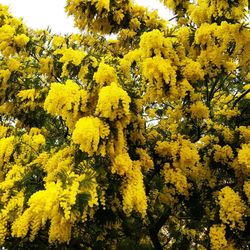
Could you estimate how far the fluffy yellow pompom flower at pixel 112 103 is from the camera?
18.4 feet

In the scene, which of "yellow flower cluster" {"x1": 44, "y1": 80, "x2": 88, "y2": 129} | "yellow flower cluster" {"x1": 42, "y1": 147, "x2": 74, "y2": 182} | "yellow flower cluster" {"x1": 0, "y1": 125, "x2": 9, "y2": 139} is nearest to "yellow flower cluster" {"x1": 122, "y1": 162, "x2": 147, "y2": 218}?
"yellow flower cluster" {"x1": 42, "y1": 147, "x2": 74, "y2": 182}

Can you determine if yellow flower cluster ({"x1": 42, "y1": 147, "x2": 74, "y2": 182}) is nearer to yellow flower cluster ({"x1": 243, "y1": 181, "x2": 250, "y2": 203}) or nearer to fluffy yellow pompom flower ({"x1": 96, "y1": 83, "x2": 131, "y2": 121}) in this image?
fluffy yellow pompom flower ({"x1": 96, "y1": 83, "x2": 131, "y2": 121})

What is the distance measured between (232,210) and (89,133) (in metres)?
2.34

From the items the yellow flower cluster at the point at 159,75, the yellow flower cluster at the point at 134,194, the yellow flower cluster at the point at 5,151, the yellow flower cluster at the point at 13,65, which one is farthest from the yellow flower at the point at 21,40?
the yellow flower cluster at the point at 134,194

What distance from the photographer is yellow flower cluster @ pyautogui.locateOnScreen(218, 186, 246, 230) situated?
6.32 metres

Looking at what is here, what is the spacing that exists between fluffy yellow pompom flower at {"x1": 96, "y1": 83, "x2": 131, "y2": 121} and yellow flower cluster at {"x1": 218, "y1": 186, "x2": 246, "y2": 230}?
1932 mm

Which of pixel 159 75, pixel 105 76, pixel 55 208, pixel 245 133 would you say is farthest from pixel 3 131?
pixel 245 133

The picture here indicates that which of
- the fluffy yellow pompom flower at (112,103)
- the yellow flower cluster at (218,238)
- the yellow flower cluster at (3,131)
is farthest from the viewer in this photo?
the yellow flower cluster at (3,131)

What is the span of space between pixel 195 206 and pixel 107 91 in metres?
2.91

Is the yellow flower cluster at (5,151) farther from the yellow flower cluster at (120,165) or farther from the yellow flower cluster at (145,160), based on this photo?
the yellow flower cluster at (145,160)

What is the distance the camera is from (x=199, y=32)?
722 cm

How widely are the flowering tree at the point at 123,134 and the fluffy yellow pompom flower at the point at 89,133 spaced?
0.04ft

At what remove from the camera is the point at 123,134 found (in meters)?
6.10

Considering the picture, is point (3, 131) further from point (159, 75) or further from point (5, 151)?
point (159, 75)
